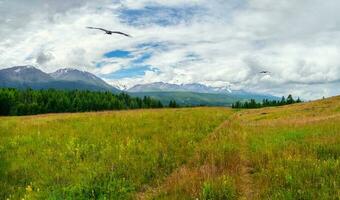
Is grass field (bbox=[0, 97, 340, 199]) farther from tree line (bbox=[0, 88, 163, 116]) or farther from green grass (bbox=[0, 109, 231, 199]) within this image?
tree line (bbox=[0, 88, 163, 116])

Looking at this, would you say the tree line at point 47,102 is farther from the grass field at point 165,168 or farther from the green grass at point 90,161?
the grass field at point 165,168

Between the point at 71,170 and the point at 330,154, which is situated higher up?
the point at 330,154

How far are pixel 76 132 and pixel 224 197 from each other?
1159 centimetres

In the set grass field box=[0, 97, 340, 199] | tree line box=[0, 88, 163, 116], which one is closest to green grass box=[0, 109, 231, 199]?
grass field box=[0, 97, 340, 199]

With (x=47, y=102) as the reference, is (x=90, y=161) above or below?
below

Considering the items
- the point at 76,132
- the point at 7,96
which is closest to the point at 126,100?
the point at 7,96

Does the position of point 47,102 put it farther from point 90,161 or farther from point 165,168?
point 165,168

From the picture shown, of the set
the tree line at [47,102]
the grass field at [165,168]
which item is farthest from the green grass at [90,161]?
the tree line at [47,102]

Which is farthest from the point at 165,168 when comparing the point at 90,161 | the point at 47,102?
the point at 47,102

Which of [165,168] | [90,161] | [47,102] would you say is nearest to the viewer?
[165,168]

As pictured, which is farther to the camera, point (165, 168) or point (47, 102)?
point (47, 102)

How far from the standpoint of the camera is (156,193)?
9562 millimetres

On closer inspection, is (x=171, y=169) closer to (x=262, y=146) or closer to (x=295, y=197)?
(x=262, y=146)

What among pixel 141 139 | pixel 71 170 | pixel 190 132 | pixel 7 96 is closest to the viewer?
pixel 71 170
